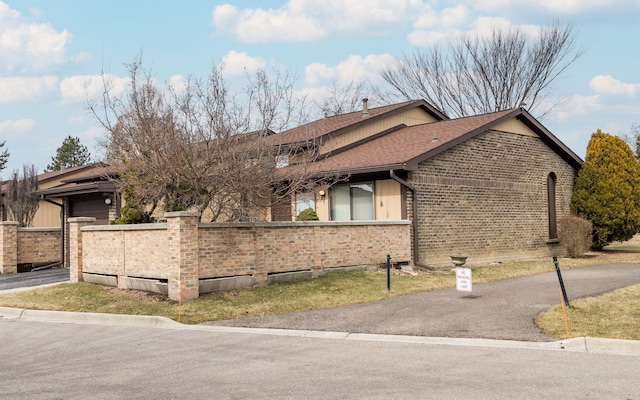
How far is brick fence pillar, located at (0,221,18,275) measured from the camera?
69.2 ft

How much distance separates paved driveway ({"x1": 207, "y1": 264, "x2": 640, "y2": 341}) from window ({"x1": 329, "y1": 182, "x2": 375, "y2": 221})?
5144 millimetres

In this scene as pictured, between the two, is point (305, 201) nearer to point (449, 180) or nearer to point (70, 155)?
point (449, 180)

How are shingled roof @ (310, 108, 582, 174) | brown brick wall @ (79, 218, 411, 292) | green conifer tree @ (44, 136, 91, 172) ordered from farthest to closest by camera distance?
green conifer tree @ (44, 136, 91, 172)
shingled roof @ (310, 108, 582, 174)
brown brick wall @ (79, 218, 411, 292)

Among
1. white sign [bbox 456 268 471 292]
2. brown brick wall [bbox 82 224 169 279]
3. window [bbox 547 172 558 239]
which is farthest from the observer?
window [bbox 547 172 558 239]

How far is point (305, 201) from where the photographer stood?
21.2 m

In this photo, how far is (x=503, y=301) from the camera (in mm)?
13055

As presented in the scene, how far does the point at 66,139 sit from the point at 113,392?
7204 centimetres

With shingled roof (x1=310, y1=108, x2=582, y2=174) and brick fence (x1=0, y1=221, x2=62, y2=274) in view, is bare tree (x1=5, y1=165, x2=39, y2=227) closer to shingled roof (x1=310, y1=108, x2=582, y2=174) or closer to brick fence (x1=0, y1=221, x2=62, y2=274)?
brick fence (x1=0, y1=221, x2=62, y2=274)

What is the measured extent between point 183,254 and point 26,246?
1176cm

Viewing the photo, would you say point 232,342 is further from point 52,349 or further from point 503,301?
point 503,301

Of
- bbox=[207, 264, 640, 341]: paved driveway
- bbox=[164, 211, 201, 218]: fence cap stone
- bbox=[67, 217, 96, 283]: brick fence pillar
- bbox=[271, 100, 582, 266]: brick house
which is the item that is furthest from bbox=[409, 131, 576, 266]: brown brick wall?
bbox=[67, 217, 96, 283]: brick fence pillar

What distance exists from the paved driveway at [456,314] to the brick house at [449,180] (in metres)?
4.23

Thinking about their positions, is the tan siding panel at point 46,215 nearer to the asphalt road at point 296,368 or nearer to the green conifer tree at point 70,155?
the asphalt road at point 296,368

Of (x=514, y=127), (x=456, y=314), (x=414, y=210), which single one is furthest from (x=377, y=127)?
(x=456, y=314)
